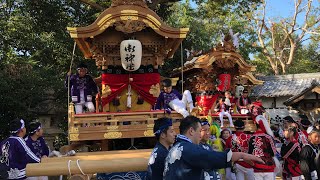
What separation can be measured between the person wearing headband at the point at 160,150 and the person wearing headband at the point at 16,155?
2.65 meters

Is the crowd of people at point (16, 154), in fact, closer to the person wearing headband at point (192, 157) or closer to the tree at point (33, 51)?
the person wearing headband at point (192, 157)

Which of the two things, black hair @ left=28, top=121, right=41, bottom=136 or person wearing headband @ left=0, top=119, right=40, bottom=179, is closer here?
person wearing headband @ left=0, top=119, right=40, bottom=179

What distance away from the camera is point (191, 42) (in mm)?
19375

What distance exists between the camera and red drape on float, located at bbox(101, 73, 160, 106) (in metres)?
10.2

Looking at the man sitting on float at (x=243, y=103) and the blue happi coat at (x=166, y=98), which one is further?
the man sitting on float at (x=243, y=103)

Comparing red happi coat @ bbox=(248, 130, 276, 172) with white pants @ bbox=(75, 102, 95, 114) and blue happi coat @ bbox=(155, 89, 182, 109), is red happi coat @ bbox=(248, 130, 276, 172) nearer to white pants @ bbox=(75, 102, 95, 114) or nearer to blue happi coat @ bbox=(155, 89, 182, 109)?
blue happi coat @ bbox=(155, 89, 182, 109)

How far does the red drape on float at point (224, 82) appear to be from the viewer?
598 inches

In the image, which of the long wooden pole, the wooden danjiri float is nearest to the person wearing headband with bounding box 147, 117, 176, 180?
the long wooden pole

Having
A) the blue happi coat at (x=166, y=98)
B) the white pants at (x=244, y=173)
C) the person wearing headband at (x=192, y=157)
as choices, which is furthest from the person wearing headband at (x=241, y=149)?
the person wearing headband at (x=192, y=157)

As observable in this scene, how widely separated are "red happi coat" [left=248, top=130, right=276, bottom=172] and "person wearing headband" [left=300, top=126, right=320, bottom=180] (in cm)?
81

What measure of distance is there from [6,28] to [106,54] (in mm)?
6455

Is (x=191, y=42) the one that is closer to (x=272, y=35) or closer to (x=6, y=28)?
(x=6, y=28)

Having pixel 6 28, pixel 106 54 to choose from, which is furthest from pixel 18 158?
Answer: pixel 6 28

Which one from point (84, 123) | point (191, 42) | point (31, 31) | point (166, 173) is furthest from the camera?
point (191, 42)
